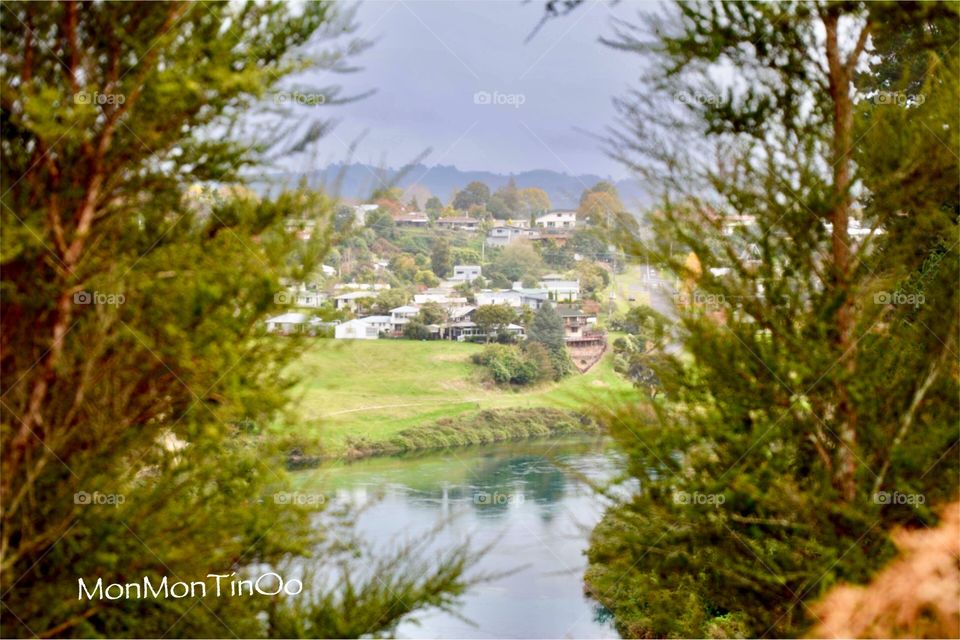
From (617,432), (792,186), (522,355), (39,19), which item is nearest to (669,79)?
(792,186)

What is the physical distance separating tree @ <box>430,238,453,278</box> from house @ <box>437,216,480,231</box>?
0.53 meters

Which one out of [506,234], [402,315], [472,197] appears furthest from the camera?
[472,197]

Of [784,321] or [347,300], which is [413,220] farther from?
[784,321]

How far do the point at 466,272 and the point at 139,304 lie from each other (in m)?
15.0

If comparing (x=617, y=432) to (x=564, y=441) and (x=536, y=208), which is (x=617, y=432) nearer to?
(x=564, y=441)

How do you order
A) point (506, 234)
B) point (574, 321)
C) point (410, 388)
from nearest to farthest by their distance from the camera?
1. point (410, 388)
2. point (574, 321)
3. point (506, 234)

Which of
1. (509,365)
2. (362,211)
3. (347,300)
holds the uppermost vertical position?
(362,211)

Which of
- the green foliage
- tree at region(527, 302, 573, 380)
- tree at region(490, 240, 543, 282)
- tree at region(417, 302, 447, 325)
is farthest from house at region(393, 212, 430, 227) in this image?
tree at region(527, 302, 573, 380)

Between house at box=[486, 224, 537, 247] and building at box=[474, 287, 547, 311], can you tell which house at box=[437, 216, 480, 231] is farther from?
building at box=[474, 287, 547, 311]

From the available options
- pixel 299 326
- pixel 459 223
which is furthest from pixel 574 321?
pixel 299 326

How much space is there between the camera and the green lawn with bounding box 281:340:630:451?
15.7 m

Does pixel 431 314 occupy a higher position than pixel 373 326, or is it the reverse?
pixel 431 314

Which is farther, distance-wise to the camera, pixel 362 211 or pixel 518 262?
pixel 518 262

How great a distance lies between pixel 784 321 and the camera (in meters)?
3.21
